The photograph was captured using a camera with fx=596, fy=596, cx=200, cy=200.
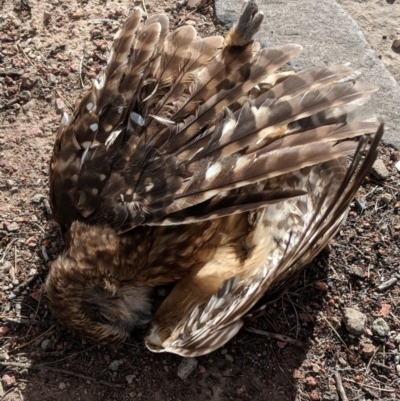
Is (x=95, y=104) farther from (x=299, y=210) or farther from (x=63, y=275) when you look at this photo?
(x=299, y=210)

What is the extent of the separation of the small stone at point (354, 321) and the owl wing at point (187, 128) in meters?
1.17

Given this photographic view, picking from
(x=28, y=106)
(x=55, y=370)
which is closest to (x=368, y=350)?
(x=55, y=370)

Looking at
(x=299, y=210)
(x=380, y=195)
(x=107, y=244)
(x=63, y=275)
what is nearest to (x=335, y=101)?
(x=299, y=210)

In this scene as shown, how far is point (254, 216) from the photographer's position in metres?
3.50

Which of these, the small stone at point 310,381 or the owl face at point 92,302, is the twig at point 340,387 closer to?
the small stone at point 310,381

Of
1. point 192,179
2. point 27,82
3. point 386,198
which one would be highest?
point 192,179

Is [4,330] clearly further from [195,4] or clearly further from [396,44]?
[396,44]

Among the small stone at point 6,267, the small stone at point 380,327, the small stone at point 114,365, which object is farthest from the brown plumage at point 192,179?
the small stone at point 380,327

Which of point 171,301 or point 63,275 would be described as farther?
point 171,301

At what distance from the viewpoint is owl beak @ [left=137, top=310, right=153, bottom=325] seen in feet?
12.1

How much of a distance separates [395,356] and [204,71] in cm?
202

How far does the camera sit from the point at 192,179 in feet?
9.96

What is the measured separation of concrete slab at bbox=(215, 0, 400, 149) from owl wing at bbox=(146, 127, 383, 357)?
1207mm

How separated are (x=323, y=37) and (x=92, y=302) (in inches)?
106
